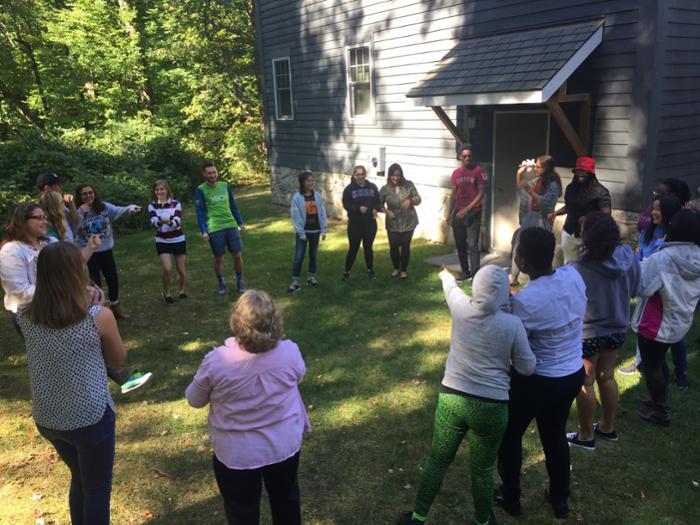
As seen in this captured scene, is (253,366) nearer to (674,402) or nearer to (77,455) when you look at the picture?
(77,455)

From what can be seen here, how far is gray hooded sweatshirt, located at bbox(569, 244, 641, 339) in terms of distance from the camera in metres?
3.58

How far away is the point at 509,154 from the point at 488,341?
7.00 metres

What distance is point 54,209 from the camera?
18.1 ft

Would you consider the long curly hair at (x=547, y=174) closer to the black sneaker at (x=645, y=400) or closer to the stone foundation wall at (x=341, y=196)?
the black sneaker at (x=645, y=400)

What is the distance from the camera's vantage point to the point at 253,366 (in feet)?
8.34

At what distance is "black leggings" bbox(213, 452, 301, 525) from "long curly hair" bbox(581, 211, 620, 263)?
2205mm

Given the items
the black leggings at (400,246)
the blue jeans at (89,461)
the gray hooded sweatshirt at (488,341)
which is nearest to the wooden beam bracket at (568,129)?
the black leggings at (400,246)

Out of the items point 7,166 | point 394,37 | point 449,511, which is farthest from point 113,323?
point 7,166

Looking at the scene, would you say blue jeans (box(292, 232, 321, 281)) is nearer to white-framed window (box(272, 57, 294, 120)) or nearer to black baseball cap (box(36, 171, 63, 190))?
black baseball cap (box(36, 171, 63, 190))

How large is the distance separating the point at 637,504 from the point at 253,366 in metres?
2.65

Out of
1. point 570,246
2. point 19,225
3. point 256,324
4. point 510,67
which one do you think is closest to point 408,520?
point 256,324

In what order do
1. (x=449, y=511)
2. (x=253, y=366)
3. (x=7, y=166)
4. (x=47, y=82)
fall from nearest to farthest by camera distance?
(x=253, y=366) < (x=449, y=511) < (x=7, y=166) < (x=47, y=82)

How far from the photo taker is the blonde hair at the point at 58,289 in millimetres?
2525

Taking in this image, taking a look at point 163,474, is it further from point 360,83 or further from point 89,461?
point 360,83
